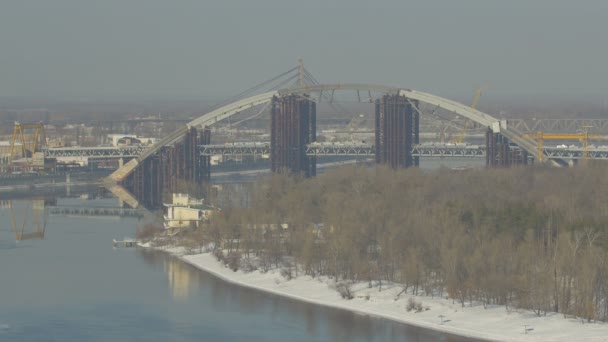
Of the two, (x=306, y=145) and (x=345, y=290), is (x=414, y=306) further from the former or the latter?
(x=306, y=145)

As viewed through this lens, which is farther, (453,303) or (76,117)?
(76,117)

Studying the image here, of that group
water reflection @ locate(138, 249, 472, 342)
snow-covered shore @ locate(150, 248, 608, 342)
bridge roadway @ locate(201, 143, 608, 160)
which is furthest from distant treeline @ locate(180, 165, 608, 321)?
bridge roadway @ locate(201, 143, 608, 160)


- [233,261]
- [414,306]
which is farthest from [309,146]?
[414,306]

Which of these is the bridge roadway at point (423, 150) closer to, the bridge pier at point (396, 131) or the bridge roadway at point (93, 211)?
the bridge pier at point (396, 131)

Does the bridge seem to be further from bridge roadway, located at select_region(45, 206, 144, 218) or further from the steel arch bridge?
bridge roadway, located at select_region(45, 206, 144, 218)

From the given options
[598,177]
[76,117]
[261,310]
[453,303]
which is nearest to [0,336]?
[261,310]

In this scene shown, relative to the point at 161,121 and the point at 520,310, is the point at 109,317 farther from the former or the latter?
the point at 161,121

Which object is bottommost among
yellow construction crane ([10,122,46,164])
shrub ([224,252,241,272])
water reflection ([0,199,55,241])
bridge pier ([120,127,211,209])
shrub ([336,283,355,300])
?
shrub ([336,283,355,300])
